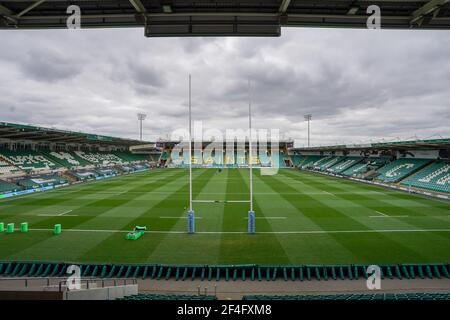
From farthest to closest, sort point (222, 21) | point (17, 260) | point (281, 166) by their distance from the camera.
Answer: point (281, 166) → point (17, 260) → point (222, 21)

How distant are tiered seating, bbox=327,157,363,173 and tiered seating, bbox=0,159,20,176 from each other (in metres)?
62.6

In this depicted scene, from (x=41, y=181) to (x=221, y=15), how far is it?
4810cm

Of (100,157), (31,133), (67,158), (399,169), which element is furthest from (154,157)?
(399,169)

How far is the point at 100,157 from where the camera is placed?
236 feet

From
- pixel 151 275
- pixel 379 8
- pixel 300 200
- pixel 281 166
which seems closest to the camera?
pixel 379 8

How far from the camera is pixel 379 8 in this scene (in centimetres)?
464

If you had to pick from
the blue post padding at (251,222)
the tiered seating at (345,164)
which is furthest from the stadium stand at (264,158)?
the blue post padding at (251,222)

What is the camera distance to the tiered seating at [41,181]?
4006 cm

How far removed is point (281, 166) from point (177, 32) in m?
89.1

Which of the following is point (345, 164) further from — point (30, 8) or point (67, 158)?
point (30, 8)

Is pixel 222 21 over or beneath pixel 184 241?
over

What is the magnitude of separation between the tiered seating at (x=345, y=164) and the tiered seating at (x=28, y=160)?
5981 cm

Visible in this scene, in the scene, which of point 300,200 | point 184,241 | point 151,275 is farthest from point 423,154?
point 151,275
